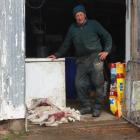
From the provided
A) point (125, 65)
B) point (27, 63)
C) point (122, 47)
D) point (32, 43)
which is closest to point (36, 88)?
point (27, 63)

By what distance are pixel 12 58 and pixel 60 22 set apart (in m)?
4.95

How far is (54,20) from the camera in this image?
1200 centimetres

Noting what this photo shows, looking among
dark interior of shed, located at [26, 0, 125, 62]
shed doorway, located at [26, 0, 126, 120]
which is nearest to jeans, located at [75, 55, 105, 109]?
shed doorway, located at [26, 0, 126, 120]

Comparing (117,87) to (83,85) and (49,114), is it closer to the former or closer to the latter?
(83,85)

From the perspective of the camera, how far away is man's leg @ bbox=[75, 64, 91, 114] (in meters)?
8.20

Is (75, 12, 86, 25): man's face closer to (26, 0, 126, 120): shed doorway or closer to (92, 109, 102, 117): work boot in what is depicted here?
(92, 109, 102, 117): work boot

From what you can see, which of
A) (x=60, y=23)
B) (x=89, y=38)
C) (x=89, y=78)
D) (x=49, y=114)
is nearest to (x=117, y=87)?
(x=89, y=78)

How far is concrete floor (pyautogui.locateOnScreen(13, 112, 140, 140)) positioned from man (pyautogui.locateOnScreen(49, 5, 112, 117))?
50 centimetres

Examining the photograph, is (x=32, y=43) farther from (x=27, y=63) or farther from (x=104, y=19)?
(x=27, y=63)

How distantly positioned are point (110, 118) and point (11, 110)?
181 centimetres

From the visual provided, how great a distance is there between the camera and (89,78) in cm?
827

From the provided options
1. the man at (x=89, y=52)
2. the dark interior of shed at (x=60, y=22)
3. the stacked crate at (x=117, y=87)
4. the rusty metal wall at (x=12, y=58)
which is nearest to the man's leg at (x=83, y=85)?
the man at (x=89, y=52)

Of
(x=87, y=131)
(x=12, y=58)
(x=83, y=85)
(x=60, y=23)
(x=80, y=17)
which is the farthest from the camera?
(x=60, y=23)

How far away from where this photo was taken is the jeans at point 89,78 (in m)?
8.03
